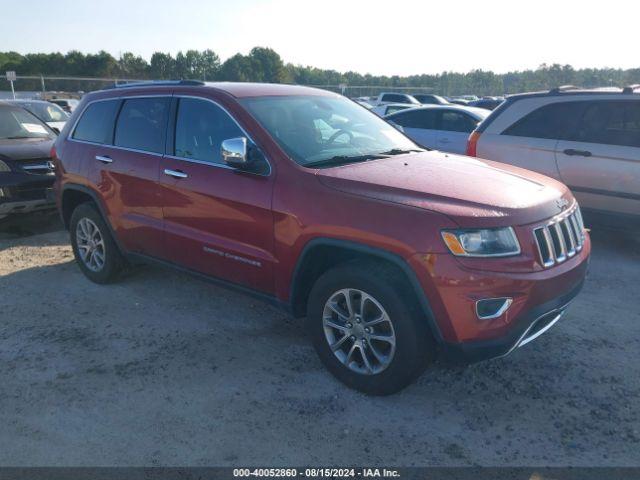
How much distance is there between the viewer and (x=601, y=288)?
5.01 meters

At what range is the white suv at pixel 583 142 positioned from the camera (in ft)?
18.8

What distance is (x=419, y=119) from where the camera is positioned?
10070 mm

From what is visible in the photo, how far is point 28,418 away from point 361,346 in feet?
6.48

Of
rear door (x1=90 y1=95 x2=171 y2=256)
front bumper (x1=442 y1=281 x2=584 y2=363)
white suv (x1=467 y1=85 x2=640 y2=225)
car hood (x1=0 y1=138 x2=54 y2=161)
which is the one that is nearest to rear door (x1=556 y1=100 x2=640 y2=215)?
white suv (x1=467 y1=85 x2=640 y2=225)

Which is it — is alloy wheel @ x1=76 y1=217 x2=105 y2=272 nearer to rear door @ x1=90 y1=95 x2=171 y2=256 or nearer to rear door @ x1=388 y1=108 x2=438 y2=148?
rear door @ x1=90 y1=95 x2=171 y2=256

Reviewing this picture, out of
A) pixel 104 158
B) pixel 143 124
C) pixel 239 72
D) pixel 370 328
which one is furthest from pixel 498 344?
pixel 239 72

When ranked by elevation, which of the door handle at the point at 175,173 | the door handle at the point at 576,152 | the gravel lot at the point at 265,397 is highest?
the door handle at the point at 576,152

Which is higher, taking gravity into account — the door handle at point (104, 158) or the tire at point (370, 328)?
the door handle at point (104, 158)

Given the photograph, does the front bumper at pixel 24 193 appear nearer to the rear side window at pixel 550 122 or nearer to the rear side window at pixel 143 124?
the rear side window at pixel 143 124

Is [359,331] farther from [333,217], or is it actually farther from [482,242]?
[482,242]

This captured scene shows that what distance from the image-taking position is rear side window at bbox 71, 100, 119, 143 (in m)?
4.89

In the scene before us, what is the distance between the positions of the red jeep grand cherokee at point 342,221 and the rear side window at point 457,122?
5.49 meters

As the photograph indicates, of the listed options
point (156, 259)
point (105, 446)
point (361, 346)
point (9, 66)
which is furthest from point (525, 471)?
point (9, 66)

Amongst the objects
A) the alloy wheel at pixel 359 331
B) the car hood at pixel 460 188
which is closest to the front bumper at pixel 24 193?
the car hood at pixel 460 188
